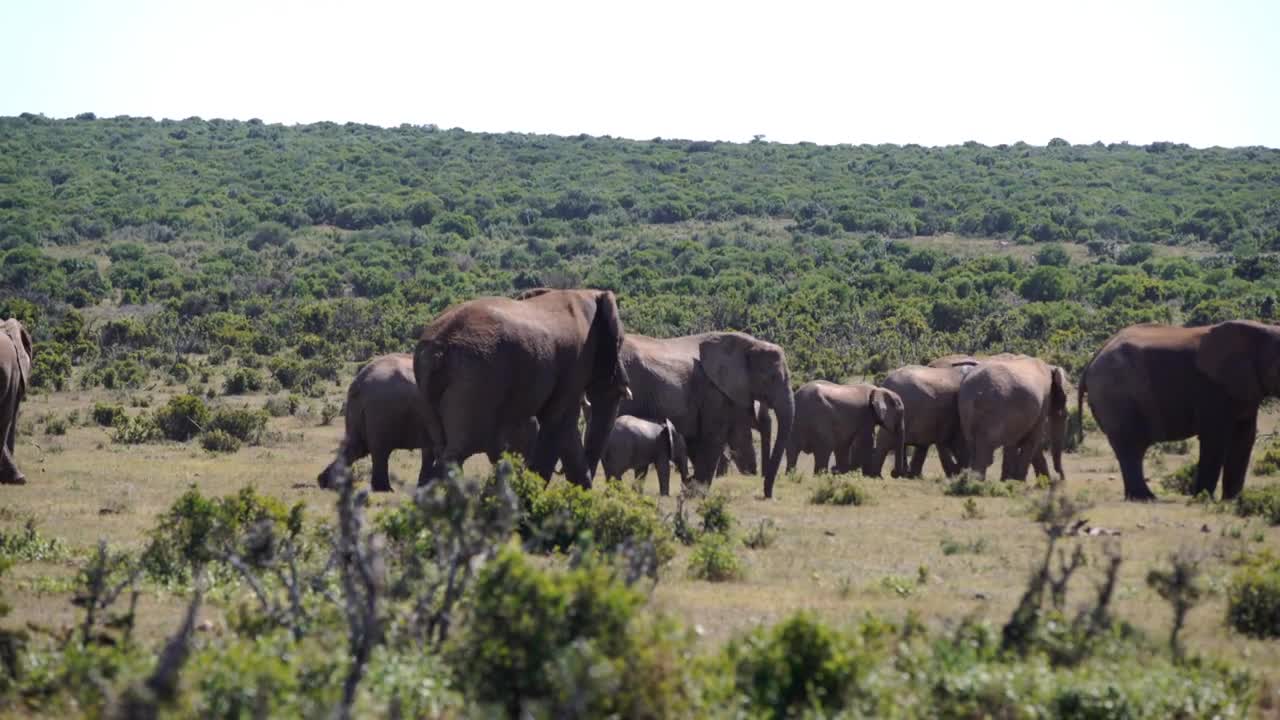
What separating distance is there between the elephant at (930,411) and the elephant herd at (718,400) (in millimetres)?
29

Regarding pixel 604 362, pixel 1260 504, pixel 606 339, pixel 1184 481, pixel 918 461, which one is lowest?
pixel 918 461

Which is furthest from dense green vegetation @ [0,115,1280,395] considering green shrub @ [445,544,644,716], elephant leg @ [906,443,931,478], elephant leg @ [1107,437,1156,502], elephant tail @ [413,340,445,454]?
green shrub @ [445,544,644,716]

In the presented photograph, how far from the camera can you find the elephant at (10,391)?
15812 millimetres

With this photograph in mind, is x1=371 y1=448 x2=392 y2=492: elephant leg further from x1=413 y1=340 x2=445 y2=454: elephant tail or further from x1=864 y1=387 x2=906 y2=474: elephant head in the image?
x1=864 y1=387 x2=906 y2=474: elephant head

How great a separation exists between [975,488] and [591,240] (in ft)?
167

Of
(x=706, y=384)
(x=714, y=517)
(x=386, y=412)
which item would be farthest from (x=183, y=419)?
(x=714, y=517)

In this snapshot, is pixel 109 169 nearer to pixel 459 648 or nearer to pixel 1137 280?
pixel 1137 280

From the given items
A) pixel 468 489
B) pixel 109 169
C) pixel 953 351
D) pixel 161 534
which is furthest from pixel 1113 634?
pixel 109 169

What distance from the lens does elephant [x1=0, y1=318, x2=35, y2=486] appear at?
1581 cm

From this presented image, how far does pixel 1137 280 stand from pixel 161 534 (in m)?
44.3

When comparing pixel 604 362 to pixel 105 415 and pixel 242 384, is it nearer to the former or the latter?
pixel 105 415

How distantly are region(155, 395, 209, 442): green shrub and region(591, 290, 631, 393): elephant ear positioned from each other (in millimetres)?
10771

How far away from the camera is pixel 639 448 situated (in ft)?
63.7

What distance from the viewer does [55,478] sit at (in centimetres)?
1767
